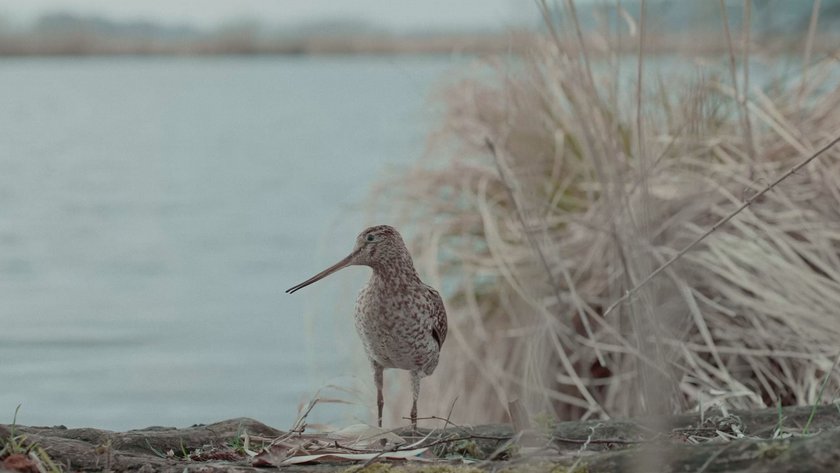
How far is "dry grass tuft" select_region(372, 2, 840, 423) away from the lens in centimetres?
352

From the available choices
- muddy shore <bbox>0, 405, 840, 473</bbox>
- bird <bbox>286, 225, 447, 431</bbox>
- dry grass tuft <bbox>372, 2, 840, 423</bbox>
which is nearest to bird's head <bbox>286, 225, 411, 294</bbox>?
bird <bbox>286, 225, 447, 431</bbox>

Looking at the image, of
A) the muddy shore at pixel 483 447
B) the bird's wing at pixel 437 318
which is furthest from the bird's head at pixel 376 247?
the muddy shore at pixel 483 447

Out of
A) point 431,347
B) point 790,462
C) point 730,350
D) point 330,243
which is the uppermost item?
point 330,243

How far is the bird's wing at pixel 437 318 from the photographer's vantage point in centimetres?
204

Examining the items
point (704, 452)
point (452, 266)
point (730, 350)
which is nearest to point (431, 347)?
point (704, 452)

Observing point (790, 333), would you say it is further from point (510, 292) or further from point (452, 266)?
point (452, 266)

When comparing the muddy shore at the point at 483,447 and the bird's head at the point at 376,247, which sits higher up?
the bird's head at the point at 376,247

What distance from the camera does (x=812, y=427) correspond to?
206cm

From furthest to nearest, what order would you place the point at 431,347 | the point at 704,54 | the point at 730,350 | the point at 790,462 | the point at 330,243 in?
the point at 330,243 → the point at 704,54 → the point at 730,350 → the point at 431,347 → the point at 790,462

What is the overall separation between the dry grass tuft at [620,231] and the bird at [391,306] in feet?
3.99

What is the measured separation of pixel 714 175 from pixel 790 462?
2.65 meters

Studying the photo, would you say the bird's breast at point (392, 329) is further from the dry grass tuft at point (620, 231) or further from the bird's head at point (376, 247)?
the dry grass tuft at point (620, 231)

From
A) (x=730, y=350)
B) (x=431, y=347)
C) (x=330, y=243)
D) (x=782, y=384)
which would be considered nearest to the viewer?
(x=431, y=347)

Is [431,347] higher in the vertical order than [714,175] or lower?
lower
